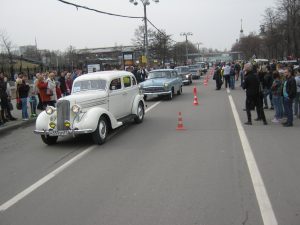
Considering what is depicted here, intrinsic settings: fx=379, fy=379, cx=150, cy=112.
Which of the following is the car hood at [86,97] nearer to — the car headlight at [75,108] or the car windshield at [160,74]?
the car headlight at [75,108]

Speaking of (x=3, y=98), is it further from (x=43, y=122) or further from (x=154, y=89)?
(x=154, y=89)

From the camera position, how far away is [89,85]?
38.3 feet

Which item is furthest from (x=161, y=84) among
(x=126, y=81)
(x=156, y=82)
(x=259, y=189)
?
(x=259, y=189)

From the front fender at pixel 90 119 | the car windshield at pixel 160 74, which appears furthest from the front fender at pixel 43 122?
the car windshield at pixel 160 74

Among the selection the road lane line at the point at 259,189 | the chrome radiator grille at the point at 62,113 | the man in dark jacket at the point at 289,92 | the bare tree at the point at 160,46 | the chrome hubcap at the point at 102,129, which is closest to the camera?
the road lane line at the point at 259,189

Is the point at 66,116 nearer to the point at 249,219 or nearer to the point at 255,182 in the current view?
the point at 255,182

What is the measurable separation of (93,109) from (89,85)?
1.72m

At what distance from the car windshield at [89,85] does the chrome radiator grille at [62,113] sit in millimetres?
1635

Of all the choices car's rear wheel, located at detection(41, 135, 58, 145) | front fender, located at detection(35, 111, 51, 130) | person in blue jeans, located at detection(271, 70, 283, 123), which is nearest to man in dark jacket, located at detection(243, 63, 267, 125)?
person in blue jeans, located at detection(271, 70, 283, 123)

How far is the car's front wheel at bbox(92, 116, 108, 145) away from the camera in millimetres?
9859

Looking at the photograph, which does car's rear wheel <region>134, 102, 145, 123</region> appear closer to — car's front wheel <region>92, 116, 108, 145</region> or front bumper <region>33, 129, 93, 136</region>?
car's front wheel <region>92, 116, 108, 145</region>

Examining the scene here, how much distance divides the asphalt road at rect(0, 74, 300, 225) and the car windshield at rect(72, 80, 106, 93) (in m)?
1.50

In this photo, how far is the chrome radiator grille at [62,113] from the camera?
9.95m

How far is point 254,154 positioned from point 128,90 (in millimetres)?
5744
